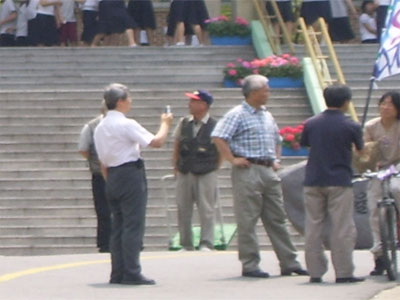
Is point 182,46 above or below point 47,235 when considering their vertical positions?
above

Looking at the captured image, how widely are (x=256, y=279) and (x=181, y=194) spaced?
13.8 ft

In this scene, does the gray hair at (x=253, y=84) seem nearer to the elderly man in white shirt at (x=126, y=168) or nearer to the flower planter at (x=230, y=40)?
the elderly man in white shirt at (x=126, y=168)

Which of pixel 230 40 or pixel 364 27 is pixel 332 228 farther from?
pixel 364 27

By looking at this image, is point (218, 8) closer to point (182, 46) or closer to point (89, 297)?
point (182, 46)

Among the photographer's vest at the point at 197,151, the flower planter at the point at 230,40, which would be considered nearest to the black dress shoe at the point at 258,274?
the photographer's vest at the point at 197,151

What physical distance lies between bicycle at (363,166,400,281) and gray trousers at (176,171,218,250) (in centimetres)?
431

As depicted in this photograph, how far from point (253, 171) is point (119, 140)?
3.85 ft

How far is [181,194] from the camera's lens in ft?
58.5

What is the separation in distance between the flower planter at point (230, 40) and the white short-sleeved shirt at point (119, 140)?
14.0 meters

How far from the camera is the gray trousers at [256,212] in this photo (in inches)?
539

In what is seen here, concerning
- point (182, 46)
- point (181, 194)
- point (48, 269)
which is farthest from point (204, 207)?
point (182, 46)

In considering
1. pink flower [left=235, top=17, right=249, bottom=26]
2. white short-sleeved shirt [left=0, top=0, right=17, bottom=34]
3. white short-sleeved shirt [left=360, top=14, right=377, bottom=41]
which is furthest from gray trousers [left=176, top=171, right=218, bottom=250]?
white short-sleeved shirt [left=0, top=0, right=17, bottom=34]

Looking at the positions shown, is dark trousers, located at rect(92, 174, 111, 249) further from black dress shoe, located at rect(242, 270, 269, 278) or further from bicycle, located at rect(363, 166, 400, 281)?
bicycle, located at rect(363, 166, 400, 281)

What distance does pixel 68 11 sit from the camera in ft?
93.9
